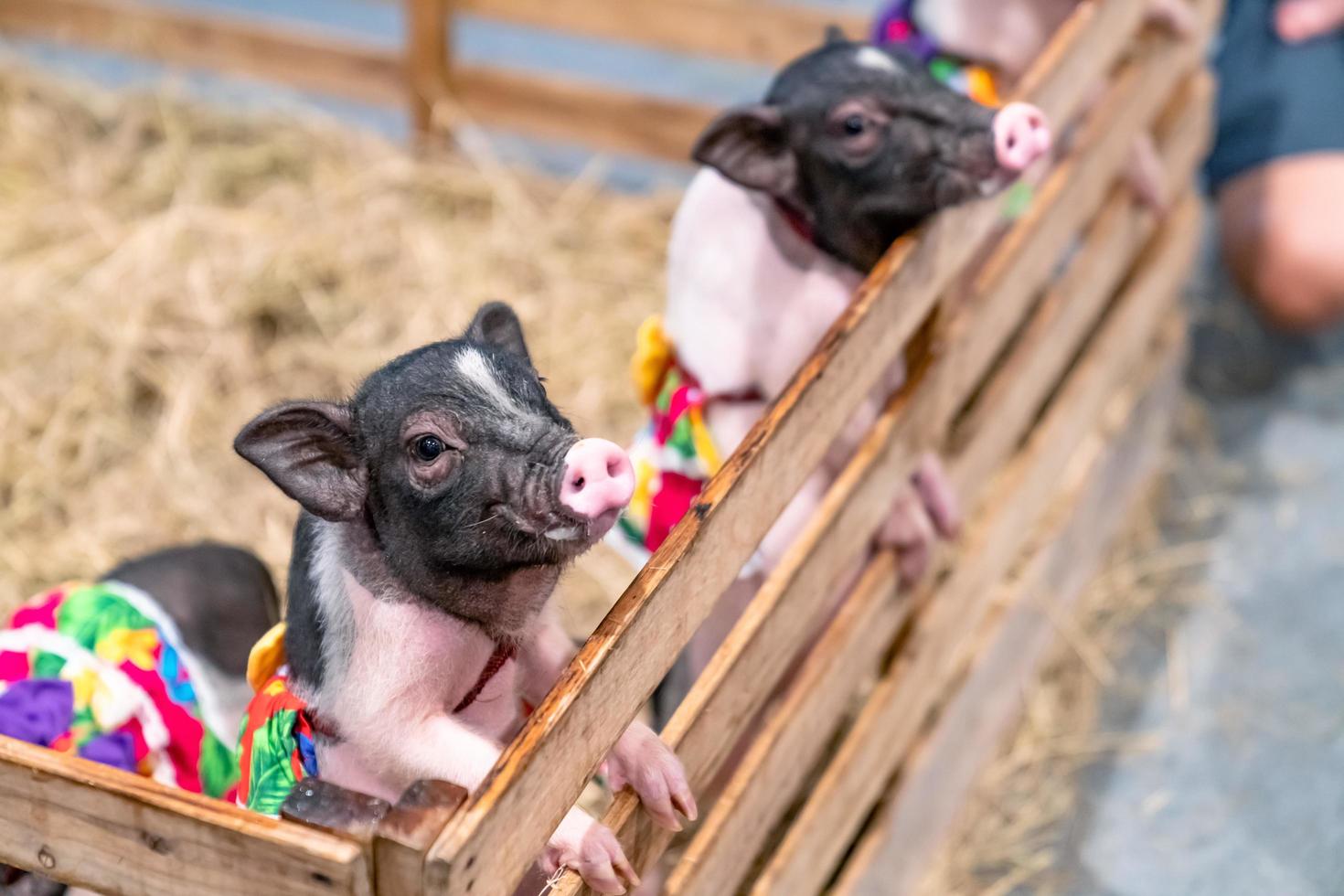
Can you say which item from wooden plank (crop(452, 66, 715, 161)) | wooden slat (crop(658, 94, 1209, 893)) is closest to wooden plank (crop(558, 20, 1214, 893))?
wooden slat (crop(658, 94, 1209, 893))

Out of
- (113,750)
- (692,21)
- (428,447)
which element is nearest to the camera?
(428,447)

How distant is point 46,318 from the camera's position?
10.7 feet

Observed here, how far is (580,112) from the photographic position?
3857 millimetres

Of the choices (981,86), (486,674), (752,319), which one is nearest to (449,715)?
(486,674)

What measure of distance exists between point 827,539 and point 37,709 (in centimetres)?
87

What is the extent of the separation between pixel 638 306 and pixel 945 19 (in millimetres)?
1081

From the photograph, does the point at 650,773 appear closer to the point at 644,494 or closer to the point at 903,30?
the point at 644,494

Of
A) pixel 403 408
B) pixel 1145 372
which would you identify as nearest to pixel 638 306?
pixel 1145 372

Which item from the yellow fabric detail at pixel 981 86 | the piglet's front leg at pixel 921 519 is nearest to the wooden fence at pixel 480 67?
the yellow fabric detail at pixel 981 86

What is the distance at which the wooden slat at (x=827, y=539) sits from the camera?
1673mm

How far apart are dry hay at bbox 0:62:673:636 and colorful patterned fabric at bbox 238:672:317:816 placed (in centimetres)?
116

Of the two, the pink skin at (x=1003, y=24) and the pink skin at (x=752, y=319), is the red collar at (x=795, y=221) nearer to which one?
the pink skin at (x=752, y=319)

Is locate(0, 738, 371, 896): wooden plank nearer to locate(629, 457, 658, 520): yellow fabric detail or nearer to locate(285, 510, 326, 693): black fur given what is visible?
locate(285, 510, 326, 693): black fur

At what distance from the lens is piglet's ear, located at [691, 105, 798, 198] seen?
1.95 meters
